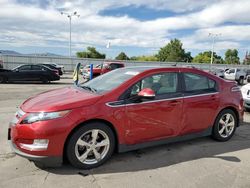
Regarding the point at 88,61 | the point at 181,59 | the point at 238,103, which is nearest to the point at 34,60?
the point at 88,61

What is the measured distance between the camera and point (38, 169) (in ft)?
12.8

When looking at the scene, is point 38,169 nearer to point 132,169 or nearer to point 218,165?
point 132,169

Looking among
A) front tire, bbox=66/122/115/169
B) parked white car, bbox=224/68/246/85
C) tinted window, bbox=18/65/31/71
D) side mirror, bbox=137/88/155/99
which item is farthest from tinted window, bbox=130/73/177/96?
parked white car, bbox=224/68/246/85

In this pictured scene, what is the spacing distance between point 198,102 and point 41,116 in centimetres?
277

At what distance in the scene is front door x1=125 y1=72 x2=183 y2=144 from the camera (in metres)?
4.20

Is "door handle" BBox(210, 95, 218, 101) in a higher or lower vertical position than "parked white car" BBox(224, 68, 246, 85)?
higher

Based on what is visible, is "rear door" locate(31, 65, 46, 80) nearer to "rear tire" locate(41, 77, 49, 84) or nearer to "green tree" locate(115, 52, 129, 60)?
"rear tire" locate(41, 77, 49, 84)

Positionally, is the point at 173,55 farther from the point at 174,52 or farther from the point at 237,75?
the point at 237,75

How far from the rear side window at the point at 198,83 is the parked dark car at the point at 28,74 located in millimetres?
15897

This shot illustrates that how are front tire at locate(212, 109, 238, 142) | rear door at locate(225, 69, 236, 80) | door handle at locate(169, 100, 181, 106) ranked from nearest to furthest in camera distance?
door handle at locate(169, 100, 181, 106), front tire at locate(212, 109, 238, 142), rear door at locate(225, 69, 236, 80)

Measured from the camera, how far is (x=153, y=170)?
3.99 metres

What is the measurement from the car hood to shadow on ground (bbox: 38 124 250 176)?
923mm

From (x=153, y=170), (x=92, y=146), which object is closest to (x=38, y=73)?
(x=92, y=146)

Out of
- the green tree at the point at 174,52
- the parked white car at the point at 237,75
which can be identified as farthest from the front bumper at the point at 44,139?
the green tree at the point at 174,52
